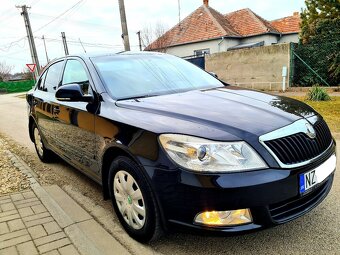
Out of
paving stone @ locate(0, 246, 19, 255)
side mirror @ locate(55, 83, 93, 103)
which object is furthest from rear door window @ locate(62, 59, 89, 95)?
paving stone @ locate(0, 246, 19, 255)

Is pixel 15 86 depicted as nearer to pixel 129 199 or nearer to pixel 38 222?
pixel 38 222

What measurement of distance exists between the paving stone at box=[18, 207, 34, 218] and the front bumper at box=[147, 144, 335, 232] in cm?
177

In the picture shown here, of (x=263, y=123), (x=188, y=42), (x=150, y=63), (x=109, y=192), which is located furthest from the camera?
(x=188, y=42)

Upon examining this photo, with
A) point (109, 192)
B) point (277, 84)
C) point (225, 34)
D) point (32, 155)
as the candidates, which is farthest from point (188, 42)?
point (109, 192)

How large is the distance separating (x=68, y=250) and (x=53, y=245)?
0.17 metres

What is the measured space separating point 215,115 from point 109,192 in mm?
1282

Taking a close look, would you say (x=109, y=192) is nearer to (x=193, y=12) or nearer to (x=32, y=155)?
(x=32, y=155)

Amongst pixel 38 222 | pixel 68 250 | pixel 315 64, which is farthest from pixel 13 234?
pixel 315 64

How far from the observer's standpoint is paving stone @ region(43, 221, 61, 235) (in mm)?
2927

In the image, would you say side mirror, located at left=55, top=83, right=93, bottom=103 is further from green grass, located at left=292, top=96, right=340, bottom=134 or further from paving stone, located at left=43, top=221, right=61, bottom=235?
green grass, located at left=292, top=96, right=340, bottom=134

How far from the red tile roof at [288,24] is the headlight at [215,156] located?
26308 millimetres

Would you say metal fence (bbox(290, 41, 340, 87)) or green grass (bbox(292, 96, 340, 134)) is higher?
metal fence (bbox(290, 41, 340, 87))

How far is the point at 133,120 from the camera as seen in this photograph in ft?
8.39

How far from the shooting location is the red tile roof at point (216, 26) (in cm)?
2427
